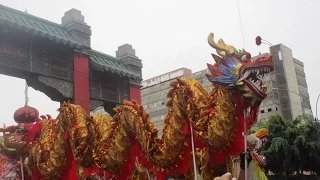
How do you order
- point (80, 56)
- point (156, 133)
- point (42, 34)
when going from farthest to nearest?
point (80, 56), point (42, 34), point (156, 133)

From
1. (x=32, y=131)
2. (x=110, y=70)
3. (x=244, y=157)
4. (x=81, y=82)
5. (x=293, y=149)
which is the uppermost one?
(x=110, y=70)

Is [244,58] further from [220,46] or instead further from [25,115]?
[25,115]

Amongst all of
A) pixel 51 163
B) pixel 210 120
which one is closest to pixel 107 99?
pixel 51 163

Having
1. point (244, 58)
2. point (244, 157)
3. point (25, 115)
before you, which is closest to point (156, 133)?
point (244, 157)

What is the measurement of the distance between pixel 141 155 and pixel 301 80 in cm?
2730

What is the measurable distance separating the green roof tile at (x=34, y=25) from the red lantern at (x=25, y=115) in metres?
1.33

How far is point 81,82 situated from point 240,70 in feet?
13.7

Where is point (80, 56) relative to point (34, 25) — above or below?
below

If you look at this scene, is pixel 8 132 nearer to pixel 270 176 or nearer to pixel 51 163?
pixel 51 163

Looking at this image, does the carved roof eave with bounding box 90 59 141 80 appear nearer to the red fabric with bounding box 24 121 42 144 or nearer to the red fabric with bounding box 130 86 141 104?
the red fabric with bounding box 130 86 141 104

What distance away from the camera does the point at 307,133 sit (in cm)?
1448

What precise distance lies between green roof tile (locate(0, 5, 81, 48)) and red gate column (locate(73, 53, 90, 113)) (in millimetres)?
334

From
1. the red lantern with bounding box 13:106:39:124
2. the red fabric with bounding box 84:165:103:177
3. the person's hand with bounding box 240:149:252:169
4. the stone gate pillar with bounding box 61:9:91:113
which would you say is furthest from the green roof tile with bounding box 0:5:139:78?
the person's hand with bounding box 240:149:252:169

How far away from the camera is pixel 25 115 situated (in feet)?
20.0
